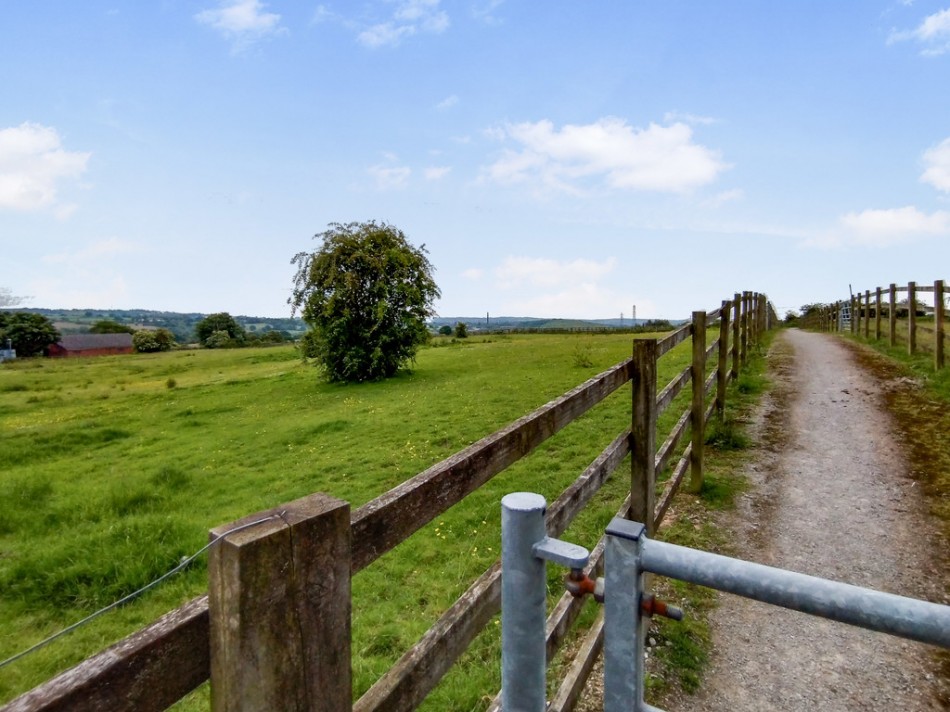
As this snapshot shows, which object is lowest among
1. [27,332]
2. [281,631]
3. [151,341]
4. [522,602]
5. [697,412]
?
[151,341]

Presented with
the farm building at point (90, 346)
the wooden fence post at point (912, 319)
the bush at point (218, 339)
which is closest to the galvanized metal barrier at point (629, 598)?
the wooden fence post at point (912, 319)

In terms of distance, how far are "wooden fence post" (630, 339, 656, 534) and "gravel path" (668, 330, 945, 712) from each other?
95 cm

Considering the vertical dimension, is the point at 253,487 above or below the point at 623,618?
below

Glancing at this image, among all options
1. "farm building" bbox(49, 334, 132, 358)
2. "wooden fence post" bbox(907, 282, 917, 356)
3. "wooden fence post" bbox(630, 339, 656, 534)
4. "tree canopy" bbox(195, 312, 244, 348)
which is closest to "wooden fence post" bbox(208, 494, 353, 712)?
"wooden fence post" bbox(630, 339, 656, 534)

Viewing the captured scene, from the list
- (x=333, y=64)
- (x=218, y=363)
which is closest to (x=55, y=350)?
(x=218, y=363)

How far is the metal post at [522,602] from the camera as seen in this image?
1.29 metres

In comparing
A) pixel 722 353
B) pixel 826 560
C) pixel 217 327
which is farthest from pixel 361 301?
pixel 217 327

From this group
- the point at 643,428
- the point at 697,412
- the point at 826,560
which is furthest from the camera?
the point at 697,412

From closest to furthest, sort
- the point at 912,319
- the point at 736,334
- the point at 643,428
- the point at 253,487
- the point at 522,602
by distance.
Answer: the point at 522,602 → the point at 643,428 → the point at 253,487 → the point at 736,334 → the point at 912,319

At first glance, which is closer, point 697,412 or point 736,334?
point 697,412

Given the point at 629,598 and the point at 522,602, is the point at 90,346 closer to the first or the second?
the point at 522,602

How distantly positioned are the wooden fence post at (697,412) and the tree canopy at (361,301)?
14607mm

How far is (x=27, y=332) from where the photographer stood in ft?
267

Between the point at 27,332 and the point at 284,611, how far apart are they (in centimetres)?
10701
